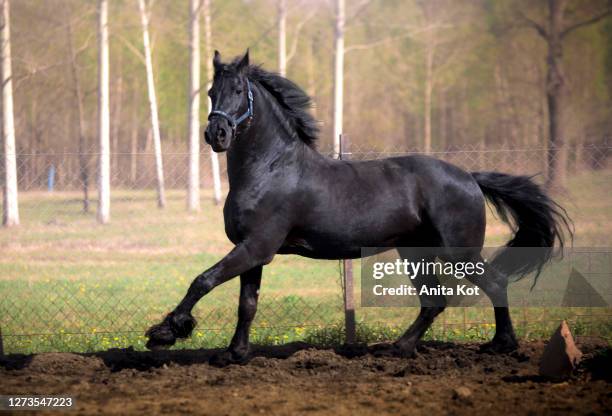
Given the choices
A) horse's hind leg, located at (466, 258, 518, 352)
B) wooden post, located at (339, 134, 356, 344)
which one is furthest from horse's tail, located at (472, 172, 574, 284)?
wooden post, located at (339, 134, 356, 344)

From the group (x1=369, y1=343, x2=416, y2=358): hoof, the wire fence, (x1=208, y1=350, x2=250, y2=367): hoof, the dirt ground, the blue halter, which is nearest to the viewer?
the dirt ground

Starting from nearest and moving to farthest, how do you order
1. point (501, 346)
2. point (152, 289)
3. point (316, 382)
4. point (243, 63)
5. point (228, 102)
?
1. point (316, 382)
2. point (228, 102)
3. point (243, 63)
4. point (501, 346)
5. point (152, 289)

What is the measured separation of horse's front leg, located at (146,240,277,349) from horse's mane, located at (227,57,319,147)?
3.74ft

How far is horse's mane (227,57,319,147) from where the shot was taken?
655 centimetres

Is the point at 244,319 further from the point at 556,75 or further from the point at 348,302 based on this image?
→ the point at 556,75

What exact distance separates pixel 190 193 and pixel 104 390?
534 inches

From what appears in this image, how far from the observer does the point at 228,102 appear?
595 centimetres

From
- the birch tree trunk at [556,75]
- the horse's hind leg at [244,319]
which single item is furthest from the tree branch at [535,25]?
the horse's hind leg at [244,319]

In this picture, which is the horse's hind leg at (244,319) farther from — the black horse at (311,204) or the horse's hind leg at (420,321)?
the horse's hind leg at (420,321)

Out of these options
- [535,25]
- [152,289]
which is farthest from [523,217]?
[535,25]

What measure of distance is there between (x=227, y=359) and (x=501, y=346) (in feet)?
7.87

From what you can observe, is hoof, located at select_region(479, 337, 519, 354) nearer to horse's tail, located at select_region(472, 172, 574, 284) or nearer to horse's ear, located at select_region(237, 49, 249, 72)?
horse's tail, located at select_region(472, 172, 574, 284)

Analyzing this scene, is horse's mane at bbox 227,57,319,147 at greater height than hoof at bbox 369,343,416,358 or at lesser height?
greater

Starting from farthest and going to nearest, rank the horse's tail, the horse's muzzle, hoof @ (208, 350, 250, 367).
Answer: the horse's tail, hoof @ (208, 350, 250, 367), the horse's muzzle
